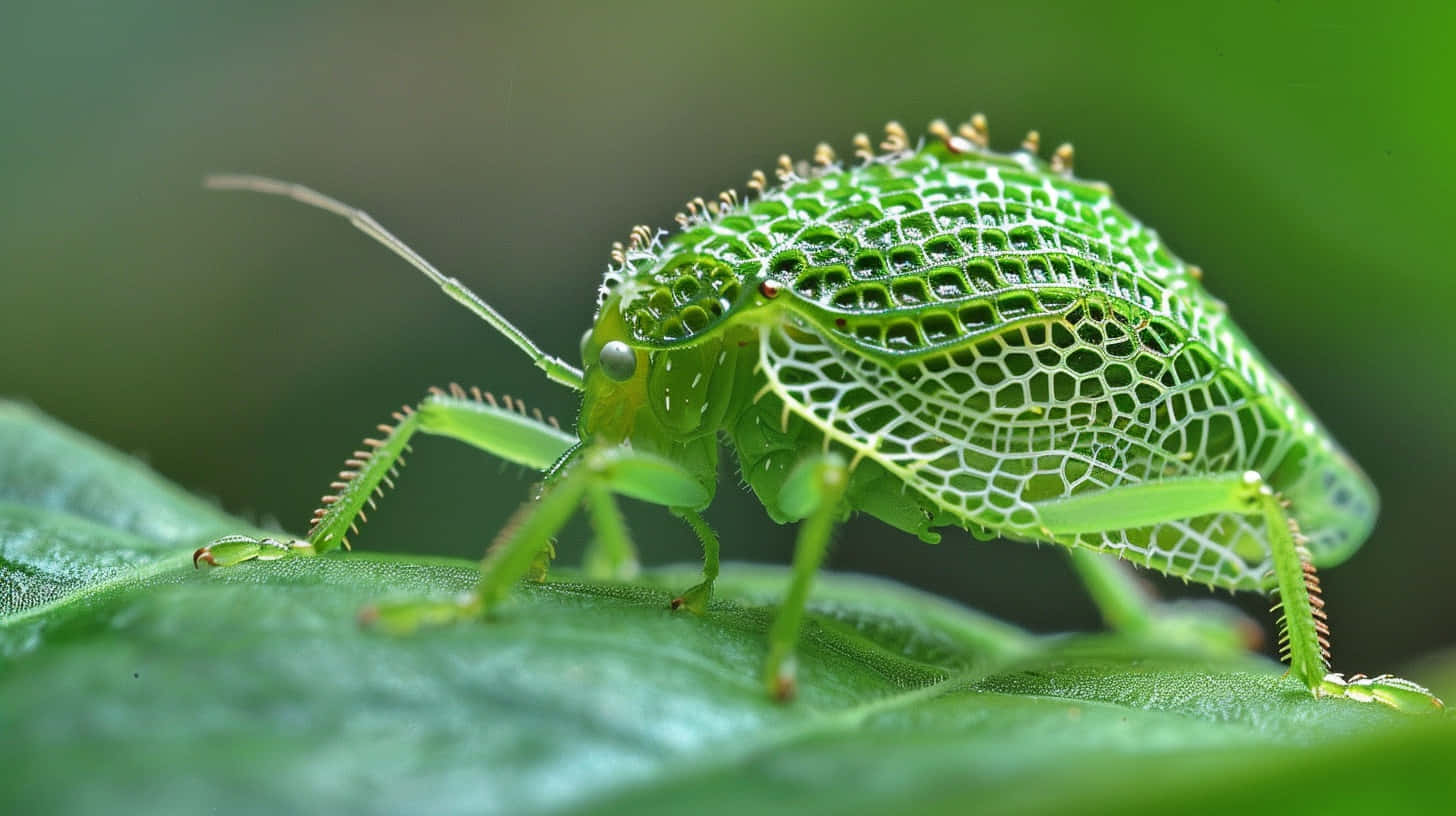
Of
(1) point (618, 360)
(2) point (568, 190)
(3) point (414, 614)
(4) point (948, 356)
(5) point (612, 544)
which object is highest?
(4) point (948, 356)

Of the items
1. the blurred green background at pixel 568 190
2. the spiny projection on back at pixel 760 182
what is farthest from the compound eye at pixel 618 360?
the blurred green background at pixel 568 190

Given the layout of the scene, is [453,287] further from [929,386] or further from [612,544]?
[929,386]

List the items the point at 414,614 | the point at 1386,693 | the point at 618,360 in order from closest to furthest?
the point at 414,614 < the point at 1386,693 < the point at 618,360

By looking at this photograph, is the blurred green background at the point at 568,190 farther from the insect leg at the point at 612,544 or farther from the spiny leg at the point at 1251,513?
the spiny leg at the point at 1251,513

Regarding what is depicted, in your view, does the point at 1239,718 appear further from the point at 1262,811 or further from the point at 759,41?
the point at 759,41

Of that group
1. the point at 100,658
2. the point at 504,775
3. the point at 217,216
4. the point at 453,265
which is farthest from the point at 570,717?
the point at 217,216

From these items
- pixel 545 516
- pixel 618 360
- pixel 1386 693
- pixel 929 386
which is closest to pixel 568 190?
pixel 618 360

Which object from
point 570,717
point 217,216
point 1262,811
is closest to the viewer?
point 1262,811
